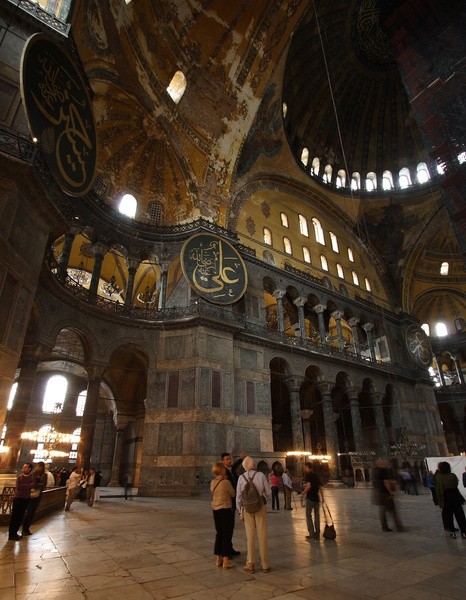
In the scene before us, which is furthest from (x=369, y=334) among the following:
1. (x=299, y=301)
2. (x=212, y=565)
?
(x=212, y=565)

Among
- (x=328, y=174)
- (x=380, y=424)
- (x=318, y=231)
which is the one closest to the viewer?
(x=380, y=424)

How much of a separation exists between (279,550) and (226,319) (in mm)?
11340

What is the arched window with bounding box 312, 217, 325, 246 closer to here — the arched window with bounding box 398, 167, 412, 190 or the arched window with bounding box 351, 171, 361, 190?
the arched window with bounding box 351, 171, 361, 190

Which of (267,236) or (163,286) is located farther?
(267,236)

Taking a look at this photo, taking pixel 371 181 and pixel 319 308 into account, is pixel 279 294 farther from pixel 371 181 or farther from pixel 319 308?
pixel 371 181

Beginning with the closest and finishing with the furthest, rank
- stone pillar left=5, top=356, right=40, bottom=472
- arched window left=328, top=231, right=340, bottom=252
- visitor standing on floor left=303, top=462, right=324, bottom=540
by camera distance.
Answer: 1. visitor standing on floor left=303, top=462, right=324, bottom=540
2. stone pillar left=5, top=356, right=40, bottom=472
3. arched window left=328, top=231, right=340, bottom=252

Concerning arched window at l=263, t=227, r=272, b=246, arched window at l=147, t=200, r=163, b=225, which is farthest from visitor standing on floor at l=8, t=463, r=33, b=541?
arched window at l=263, t=227, r=272, b=246

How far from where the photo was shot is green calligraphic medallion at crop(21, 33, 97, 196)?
27.8ft

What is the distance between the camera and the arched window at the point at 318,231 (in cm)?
2397

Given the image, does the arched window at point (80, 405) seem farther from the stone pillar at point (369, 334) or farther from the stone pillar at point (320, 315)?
the stone pillar at point (369, 334)

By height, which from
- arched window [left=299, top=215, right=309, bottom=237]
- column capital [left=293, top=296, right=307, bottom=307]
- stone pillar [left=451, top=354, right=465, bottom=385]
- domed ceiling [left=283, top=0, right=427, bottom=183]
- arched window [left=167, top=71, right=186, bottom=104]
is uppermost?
domed ceiling [left=283, top=0, right=427, bottom=183]

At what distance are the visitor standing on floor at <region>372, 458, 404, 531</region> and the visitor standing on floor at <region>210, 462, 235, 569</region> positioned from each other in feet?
9.32

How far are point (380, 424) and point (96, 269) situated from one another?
18.1 meters

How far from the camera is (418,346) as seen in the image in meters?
26.0
